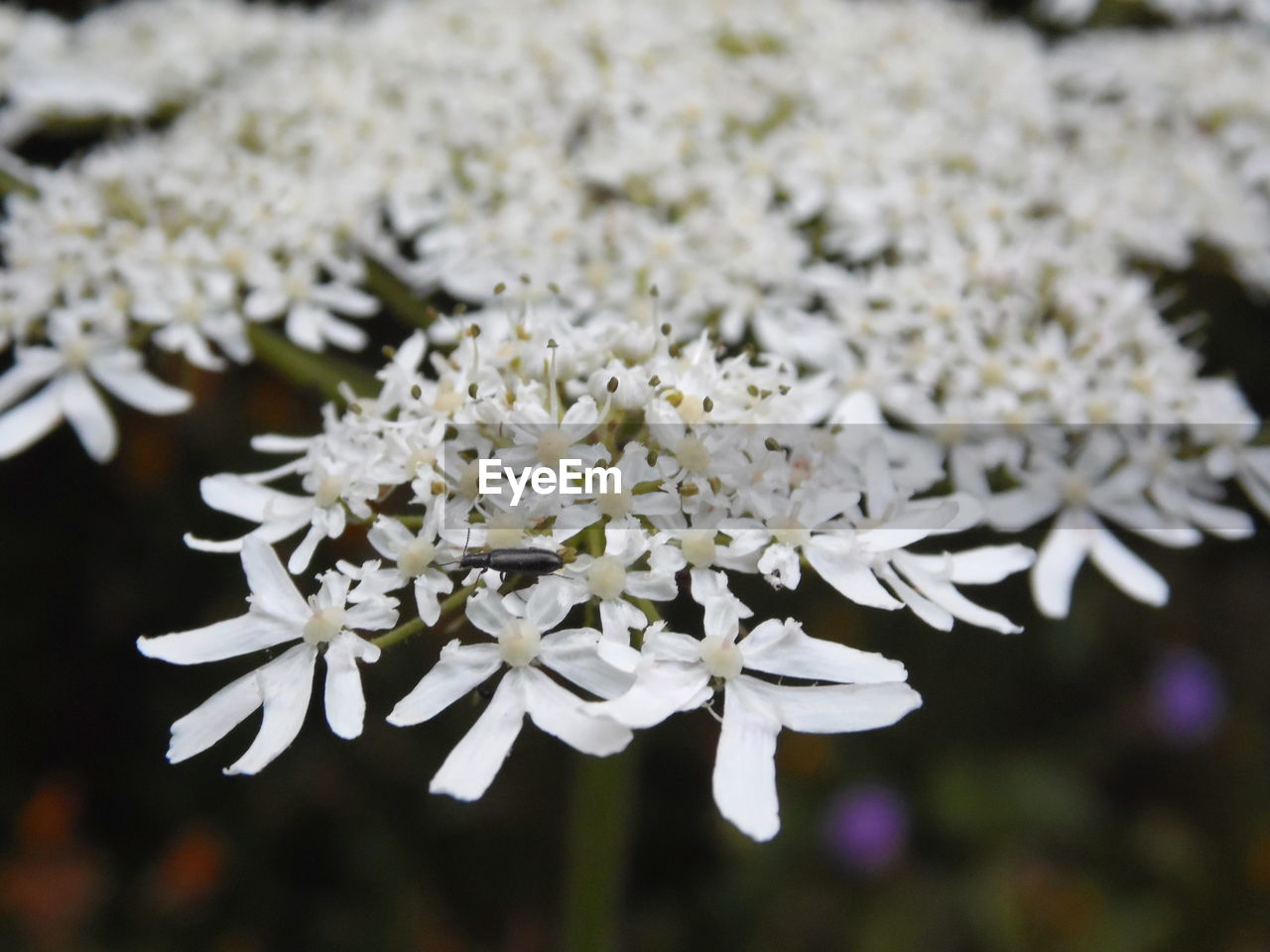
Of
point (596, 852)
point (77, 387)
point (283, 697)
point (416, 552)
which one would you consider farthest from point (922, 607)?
point (77, 387)

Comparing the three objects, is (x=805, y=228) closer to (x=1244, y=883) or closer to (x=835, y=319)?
(x=835, y=319)

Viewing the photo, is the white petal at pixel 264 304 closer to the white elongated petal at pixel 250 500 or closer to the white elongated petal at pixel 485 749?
the white elongated petal at pixel 250 500

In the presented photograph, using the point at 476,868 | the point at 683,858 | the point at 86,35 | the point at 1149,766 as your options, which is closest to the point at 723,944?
the point at 683,858

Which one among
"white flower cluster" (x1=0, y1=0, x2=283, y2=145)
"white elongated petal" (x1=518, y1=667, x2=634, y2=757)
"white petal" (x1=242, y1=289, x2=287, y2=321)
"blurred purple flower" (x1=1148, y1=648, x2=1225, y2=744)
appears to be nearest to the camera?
"white elongated petal" (x1=518, y1=667, x2=634, y2=757)

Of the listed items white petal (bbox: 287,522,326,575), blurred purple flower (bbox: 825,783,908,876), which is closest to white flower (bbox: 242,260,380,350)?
white petal (bbox: 287,522,326,575)

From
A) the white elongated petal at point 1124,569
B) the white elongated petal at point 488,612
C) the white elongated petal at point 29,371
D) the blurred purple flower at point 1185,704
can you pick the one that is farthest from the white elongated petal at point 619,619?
the blurred purple flower at point 1185,704

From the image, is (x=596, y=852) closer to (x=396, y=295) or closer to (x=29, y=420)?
(x=396, y=295)

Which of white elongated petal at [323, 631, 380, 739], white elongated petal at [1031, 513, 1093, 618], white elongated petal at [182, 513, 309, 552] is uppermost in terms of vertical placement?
white elongated petal at [182, 513, 309, 552]

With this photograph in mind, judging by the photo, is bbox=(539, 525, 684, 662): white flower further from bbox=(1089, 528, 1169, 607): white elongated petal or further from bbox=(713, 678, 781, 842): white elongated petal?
bbox=(1089, 528, 1169, 607): white elongated petal
